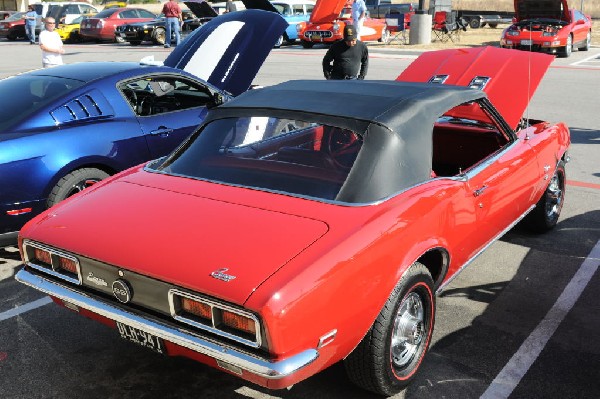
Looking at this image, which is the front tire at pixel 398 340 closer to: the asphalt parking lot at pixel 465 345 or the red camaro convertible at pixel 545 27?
the asphalt parking lot at pixel 465 345

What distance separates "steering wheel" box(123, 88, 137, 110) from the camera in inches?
247

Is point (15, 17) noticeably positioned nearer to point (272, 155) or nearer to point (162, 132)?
point (162, 132)

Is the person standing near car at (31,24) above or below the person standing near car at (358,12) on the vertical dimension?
below

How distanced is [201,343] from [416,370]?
1317mm

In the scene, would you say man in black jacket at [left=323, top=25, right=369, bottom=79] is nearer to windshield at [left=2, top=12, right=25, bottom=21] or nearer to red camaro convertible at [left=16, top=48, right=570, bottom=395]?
red camaro convertible at [left=16, top=48, right=570, bottom=395]

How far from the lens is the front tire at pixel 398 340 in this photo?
10.7 ft

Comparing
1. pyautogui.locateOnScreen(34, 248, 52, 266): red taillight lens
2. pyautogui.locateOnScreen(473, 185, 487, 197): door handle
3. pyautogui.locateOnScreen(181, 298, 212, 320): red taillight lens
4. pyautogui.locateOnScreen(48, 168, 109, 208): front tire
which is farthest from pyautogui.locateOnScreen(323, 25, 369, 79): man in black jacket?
pyautogui.locateOnScreen(181, 298, 212, 320): red taillight lens

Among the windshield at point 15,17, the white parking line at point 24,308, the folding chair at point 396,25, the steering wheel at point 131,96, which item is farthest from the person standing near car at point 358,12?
the windshield at point 15,17

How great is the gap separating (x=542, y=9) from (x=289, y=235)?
17.8m

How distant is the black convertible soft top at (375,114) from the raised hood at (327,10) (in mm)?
17540

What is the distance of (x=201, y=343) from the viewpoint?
290 cm

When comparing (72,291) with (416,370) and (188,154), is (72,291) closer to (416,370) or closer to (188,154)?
(188,154)

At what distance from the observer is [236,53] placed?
25.3ft

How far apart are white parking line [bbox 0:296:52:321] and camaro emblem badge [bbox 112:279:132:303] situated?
5.55 ft
